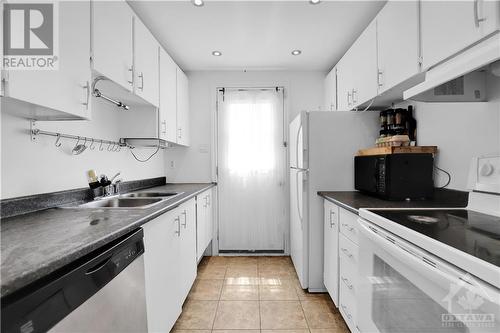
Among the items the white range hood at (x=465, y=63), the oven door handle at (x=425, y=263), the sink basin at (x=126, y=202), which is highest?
the white range hood at (x=465, y=63)

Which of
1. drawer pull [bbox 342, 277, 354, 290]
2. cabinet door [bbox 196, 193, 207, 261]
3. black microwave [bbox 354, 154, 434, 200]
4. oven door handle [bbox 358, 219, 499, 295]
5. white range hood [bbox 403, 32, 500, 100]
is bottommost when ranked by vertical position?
drawer pull [bbox 342, 277, 354, 290]

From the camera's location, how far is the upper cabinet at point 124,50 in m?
1.45

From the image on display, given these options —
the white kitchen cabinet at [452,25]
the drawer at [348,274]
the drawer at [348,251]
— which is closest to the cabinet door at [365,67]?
the white kitchen cabinet at [452,25]

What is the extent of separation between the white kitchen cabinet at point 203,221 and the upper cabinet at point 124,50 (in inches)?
43.2

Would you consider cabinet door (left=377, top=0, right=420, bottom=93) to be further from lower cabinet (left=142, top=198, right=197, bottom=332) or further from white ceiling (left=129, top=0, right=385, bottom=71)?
lower cabinet (left=142, top=198, right=197, bottom=332)

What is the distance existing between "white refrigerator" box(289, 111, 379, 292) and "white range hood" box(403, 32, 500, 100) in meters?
0.97

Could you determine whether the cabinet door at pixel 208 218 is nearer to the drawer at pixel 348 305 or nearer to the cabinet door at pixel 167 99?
the cabinet door at pixel 167 99

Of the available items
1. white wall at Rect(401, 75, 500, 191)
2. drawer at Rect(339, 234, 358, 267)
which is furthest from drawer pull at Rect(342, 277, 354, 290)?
white wall at Rect(401, 75, 500, 191)

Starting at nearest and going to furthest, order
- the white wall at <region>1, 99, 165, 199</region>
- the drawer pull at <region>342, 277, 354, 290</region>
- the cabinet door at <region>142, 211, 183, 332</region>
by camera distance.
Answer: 1. the white wall at <region>1, 99, 165, 199</region>
2. the cabinet door at <region>142, 211, 183, 332</region>
3. the drawer pull at <region>342, 277, 354, 290</region>

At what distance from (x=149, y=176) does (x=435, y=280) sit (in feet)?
9.01

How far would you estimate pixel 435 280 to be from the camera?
0.77 metres

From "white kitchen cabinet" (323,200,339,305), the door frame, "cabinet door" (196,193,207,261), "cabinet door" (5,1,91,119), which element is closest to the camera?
"cabinet door" (5,1,91,119)

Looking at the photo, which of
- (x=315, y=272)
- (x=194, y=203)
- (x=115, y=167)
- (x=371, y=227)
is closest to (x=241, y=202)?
(x=194, y=203)

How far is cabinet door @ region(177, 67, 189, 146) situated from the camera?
296 cm
